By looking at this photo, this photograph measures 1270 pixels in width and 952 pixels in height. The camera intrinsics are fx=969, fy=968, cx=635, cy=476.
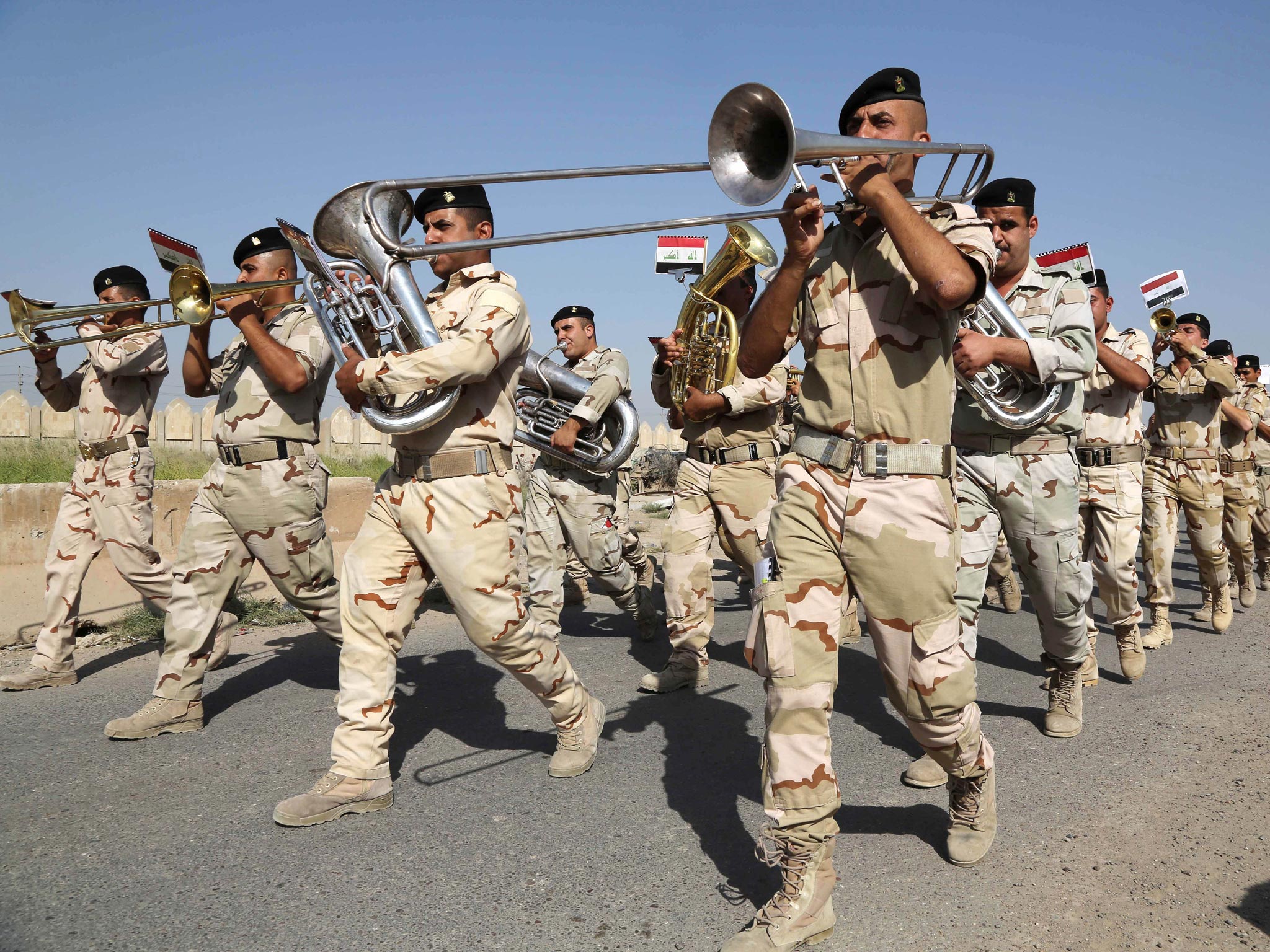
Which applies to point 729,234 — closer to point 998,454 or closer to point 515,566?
point 998,454

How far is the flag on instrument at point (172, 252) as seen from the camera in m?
4.65

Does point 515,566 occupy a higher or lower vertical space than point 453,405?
lower

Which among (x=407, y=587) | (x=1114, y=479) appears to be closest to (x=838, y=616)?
(x=407, y=587)

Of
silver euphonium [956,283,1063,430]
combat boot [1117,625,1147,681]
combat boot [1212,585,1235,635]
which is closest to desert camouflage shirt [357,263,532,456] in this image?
silver euphonium [956,283,1063,430]

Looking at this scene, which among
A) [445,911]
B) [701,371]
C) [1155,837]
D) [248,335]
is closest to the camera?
[445,911]

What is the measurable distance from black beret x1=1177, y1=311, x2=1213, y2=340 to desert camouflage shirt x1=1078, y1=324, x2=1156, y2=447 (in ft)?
6.10

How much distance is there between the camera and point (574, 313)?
712 centimetres

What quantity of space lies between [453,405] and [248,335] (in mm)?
1359

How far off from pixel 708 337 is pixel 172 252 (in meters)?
2.91

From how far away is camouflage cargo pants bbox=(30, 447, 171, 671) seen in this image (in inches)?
222

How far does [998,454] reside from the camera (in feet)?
15.4

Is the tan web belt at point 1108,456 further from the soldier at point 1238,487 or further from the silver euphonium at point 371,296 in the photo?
the silver euphonium at point 371,296

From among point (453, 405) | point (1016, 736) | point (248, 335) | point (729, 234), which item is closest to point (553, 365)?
point (729, 234)

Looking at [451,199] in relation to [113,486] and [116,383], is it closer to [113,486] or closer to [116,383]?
[116,383]
